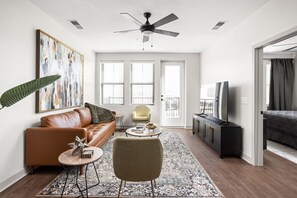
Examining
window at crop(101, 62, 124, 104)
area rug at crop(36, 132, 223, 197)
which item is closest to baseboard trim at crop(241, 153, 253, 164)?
area rug at crop(36, 132, 223, 197)

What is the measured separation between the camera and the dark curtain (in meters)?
5.41

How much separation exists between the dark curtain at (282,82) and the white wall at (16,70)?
648 cm

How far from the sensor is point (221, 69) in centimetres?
428

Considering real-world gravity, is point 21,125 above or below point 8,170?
above

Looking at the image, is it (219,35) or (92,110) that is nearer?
(219,35)

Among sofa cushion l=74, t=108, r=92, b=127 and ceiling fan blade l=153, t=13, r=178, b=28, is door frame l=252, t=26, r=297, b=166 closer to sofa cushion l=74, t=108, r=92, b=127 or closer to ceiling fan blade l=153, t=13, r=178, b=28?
ceiling fan blade l=153, t=13, r=178, b=28

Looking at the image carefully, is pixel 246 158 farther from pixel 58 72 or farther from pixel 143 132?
pixel 58 72

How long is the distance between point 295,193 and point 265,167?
0.76 m

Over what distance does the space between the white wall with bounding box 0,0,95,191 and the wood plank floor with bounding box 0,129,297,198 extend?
0.27m

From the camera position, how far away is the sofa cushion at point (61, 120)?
2.75 m

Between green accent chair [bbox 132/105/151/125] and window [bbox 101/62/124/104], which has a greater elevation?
window [bbox 101/62/124/104]

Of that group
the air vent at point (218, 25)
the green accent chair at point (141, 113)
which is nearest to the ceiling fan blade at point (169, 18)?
the air vent at point (218, 25)

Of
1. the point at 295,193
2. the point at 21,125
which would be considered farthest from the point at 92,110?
the point at 295,193

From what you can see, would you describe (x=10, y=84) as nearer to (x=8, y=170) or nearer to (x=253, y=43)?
(x=8, y=170)
